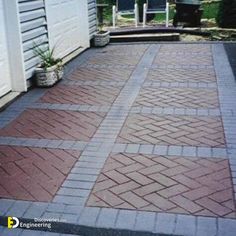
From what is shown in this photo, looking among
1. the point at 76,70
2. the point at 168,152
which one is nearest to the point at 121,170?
the point at 168,152

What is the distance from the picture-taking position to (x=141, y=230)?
11.3 ft

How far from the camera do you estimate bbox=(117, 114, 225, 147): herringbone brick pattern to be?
519 centimetres

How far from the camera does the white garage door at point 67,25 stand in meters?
8.73

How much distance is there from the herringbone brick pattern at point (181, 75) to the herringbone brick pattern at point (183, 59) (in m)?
0.57

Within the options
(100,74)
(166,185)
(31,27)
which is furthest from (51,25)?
(166,185)

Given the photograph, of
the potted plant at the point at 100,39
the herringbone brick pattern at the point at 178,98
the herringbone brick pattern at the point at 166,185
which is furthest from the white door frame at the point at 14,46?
the potted plant at the point at 100,39

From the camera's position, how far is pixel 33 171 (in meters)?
4.52

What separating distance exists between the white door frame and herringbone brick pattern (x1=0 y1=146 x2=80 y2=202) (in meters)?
2.34

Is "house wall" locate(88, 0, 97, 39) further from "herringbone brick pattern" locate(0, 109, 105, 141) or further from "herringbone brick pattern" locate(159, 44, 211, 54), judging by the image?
"herringbone brick pattern" locate(0, 109, 105, 141)

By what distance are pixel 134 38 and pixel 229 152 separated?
7.73m

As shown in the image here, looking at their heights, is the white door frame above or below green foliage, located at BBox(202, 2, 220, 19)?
above

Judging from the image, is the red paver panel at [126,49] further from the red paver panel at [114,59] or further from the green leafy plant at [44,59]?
the green leafy plant at [44,59]

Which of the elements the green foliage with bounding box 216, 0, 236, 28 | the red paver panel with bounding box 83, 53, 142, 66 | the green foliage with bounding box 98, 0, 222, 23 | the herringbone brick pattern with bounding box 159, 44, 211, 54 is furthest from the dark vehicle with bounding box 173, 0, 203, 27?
the red paver panel with bounding box 83, 53, 142, 66

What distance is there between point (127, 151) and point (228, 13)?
9779 mm
